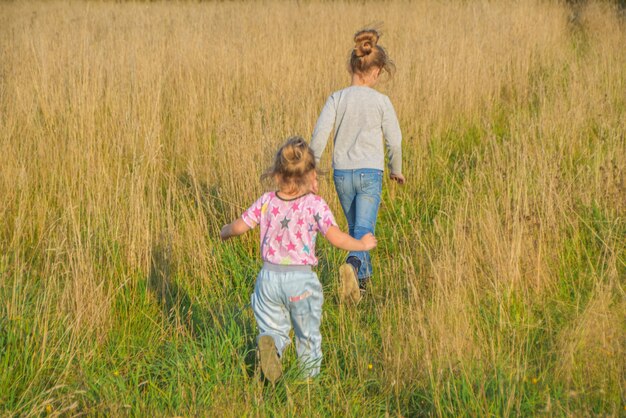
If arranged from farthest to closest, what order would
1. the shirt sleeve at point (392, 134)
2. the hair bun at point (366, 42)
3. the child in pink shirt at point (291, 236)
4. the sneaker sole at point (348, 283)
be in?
1. the shirt sleeve at point (392, 134)
2. the hair bun at point (366, 42)
3. the sneaker sole at point (348, 283)
4. the child in pink shirt at point (291, 236)

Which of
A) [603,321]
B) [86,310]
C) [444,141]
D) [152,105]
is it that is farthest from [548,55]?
[86,310]

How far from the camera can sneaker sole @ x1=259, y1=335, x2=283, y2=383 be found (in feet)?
8.85

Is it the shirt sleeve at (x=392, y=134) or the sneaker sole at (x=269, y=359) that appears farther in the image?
the shirt sleeve at (x=392, y=134)

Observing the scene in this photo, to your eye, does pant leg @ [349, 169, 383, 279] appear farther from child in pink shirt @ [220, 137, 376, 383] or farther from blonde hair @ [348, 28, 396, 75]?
child in pink shirt @ [220, 137, 376, 383]

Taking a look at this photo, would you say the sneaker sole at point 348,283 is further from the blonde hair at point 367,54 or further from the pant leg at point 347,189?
the blonde hair at point 367,54

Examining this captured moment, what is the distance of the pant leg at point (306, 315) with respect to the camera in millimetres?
2834

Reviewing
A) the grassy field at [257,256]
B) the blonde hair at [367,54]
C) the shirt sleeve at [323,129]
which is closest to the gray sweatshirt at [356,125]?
the shirt sleeve at [323,129]

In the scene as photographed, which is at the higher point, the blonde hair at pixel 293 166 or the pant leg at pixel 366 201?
the blonde hair at pixel 293 166

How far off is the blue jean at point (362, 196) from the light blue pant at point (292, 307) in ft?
3.35

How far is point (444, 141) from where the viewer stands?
6.23 metres

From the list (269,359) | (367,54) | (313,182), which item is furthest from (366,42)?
(269,359)

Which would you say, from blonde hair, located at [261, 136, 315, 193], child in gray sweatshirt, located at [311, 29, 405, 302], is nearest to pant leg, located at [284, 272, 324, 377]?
blonde hair, located at [261, 136, 315, 193]

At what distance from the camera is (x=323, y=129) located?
3.95m

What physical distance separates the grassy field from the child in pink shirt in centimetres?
29
